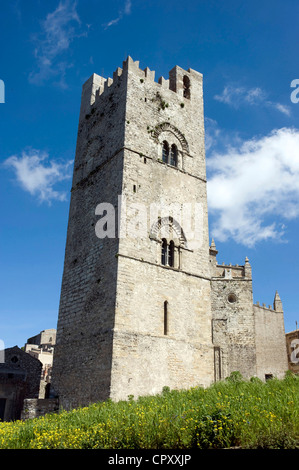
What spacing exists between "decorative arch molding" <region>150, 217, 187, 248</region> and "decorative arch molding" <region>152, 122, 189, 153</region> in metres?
3.93

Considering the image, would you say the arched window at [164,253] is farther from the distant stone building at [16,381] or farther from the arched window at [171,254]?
the distant stone building at [16,381]

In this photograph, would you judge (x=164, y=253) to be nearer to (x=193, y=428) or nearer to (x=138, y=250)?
(x=138, y=250)

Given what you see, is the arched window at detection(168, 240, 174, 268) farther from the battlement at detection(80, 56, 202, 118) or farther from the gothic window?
the battlement at detection(80, 56, 202, 118)

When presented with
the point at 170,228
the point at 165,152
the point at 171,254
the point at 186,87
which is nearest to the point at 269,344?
the point at 171,254

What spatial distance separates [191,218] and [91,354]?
286 inches

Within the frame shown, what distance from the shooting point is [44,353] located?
3148cm

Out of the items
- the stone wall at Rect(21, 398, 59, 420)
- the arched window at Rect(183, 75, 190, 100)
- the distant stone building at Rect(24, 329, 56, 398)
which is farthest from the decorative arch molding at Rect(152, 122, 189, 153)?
the distant stone building at Rect(24, 329, 56, 398)

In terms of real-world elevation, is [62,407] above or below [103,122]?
below

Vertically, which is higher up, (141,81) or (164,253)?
(141,81)

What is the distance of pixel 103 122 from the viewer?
1939 cm

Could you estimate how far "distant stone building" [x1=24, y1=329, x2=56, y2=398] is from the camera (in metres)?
21.0

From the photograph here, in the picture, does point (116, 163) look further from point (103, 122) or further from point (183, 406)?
point (183, 406)

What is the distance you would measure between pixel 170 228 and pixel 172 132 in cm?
490
